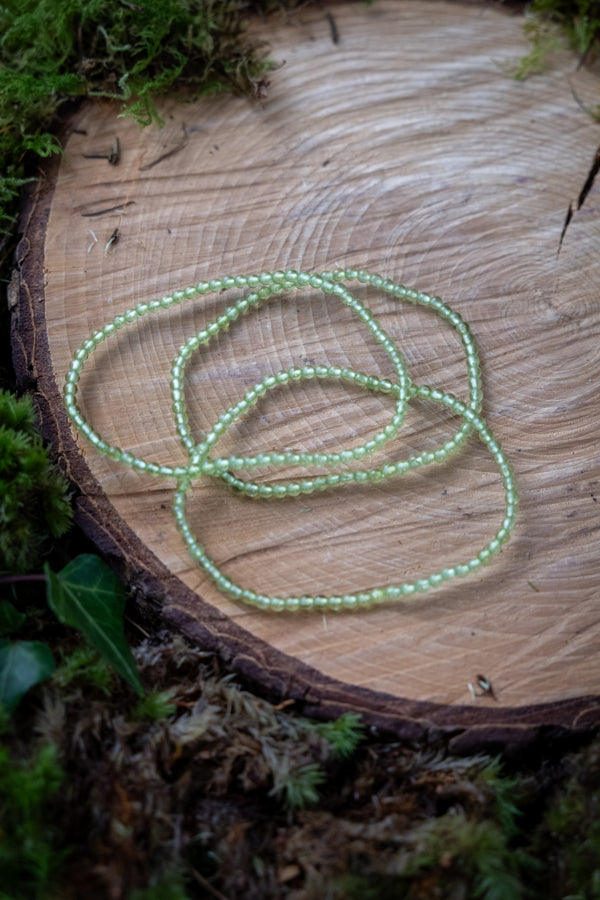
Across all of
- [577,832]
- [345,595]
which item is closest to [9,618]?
[345,595]

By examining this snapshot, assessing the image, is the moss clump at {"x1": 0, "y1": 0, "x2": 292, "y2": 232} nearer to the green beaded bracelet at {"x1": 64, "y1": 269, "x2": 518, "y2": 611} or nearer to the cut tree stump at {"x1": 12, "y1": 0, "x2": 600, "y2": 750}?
the cut tree stump at {"x1": 12, "y1": 0, "x2": 600, "y2": 750}

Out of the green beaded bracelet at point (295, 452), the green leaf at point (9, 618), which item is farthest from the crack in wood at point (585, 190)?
the green leaf at point (9, 618)

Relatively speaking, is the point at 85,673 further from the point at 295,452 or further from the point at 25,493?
the point at 295,452

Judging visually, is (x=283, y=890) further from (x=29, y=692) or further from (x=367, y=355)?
(x=367, y=355)

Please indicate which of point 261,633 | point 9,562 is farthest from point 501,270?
point 9,562

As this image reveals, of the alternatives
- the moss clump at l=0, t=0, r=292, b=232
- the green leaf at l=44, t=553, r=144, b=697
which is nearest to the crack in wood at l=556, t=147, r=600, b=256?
the moss clump at l=0, t=0, r=292, b=232

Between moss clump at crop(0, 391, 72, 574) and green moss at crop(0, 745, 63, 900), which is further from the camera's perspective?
moss clump at crop(0, 391, 72, 574)

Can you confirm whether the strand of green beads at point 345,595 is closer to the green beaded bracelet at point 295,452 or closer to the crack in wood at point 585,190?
the green beaded bracelet at point 295,452
